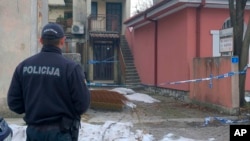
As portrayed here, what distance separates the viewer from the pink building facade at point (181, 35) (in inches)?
555

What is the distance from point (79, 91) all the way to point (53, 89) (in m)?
0.25

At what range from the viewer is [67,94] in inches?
143

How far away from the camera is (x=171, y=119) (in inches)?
397

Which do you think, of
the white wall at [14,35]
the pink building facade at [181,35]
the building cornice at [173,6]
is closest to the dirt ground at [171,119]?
the pink building facade at [181,35]

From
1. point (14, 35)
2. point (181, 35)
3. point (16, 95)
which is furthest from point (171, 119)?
point (16, 95)

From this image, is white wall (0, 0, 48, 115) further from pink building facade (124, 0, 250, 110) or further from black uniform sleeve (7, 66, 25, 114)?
black uniform sleeve (7, 66, 25, 114)

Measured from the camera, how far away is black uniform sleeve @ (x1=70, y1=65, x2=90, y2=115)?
142 inches

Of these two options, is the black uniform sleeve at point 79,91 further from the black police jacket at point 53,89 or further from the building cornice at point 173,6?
the building cornice at point 173,6

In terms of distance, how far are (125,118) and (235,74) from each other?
3.23m

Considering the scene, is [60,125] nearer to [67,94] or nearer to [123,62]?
[67,94]

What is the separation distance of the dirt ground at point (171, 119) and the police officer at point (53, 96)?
4.37 metres

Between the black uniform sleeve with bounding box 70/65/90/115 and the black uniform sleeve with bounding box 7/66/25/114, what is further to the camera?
the black uniform sleeve with bounding box 7/66/25/114

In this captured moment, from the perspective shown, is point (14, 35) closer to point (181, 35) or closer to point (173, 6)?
point (173, 6)

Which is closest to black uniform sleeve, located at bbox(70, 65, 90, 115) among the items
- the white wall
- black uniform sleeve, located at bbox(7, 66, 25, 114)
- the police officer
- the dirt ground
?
the police officer
